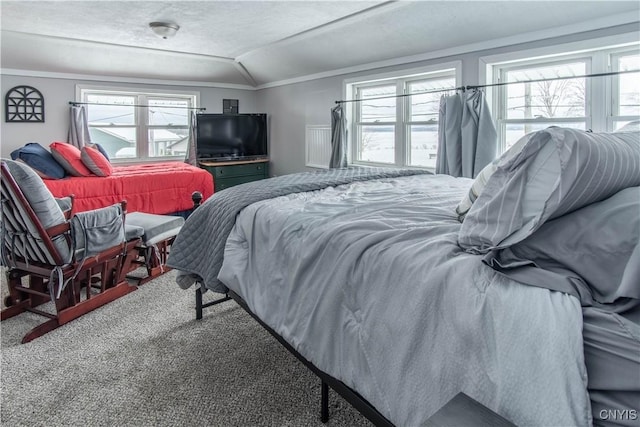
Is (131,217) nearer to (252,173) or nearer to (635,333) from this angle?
(252,173)

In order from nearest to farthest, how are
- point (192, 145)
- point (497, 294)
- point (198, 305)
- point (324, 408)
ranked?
point (497, 294) < point (324, 408) < point (198, 305) < point (192, 145)

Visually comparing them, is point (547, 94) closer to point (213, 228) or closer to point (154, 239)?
point (213, 228)

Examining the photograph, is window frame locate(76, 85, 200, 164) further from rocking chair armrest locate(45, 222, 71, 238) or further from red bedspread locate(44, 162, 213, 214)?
rocking chair armrest locate(45, 222, 71, 238)

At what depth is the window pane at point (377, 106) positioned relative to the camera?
5.03 meters

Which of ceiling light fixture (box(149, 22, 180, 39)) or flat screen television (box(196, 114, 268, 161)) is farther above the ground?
ceiling light fixture (box(149, 22, 180, 39))

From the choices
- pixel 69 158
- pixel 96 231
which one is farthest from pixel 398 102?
pixel 69 158

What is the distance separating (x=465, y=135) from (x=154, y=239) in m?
2.91

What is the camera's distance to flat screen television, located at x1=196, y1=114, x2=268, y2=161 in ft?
20.7

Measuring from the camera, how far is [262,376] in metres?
1.96

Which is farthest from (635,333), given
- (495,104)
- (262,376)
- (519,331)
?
(495,104)

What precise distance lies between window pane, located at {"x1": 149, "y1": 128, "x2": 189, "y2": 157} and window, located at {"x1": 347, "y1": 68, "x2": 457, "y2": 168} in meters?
2.89

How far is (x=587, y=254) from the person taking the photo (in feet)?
3.03

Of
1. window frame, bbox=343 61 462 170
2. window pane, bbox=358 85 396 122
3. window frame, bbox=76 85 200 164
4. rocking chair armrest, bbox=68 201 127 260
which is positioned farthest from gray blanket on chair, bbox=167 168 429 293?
window frame, bbox=76 85 200 164

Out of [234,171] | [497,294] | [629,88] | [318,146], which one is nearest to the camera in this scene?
[497,294]
